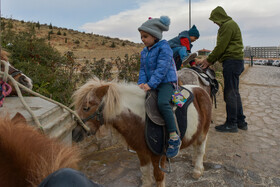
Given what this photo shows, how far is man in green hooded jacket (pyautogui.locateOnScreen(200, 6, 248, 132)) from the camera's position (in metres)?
4.34

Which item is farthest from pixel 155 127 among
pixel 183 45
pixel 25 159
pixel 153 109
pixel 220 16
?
pixel 220 16

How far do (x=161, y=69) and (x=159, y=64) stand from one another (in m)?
0.07

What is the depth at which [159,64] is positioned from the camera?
227cm

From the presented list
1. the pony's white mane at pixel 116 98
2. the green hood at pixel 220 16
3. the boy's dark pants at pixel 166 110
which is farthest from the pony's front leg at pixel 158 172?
the green hood at pixel 220 16

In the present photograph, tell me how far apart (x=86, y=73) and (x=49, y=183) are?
4093 millimetres

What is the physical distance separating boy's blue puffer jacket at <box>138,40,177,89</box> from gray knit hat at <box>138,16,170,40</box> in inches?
5.2

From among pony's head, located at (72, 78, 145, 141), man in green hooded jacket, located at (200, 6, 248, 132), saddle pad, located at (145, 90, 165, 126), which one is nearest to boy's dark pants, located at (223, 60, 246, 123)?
man in green hooded jacket, located at (200, 6, 248, 132)

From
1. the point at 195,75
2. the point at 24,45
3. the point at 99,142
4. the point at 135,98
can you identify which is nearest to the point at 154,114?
the point at 135,98

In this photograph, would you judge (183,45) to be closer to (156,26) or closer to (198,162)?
(156,26)

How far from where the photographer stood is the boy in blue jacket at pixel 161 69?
2137 millimetres

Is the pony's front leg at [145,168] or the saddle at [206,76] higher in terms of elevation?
the saddle at [206,76]

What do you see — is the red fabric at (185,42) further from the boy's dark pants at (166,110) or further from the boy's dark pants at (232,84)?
the boy's dark pants at (166,110)

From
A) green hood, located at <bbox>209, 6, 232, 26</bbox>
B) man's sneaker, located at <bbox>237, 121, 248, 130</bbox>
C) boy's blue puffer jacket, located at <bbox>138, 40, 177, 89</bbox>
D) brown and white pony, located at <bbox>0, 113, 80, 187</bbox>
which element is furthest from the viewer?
man's sneaker, located at <bbox>237, 121, 248, 130</bbox>

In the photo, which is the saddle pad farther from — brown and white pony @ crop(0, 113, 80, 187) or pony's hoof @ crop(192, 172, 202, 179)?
brown and white pony @ crop(0, 113, 80, 187)
